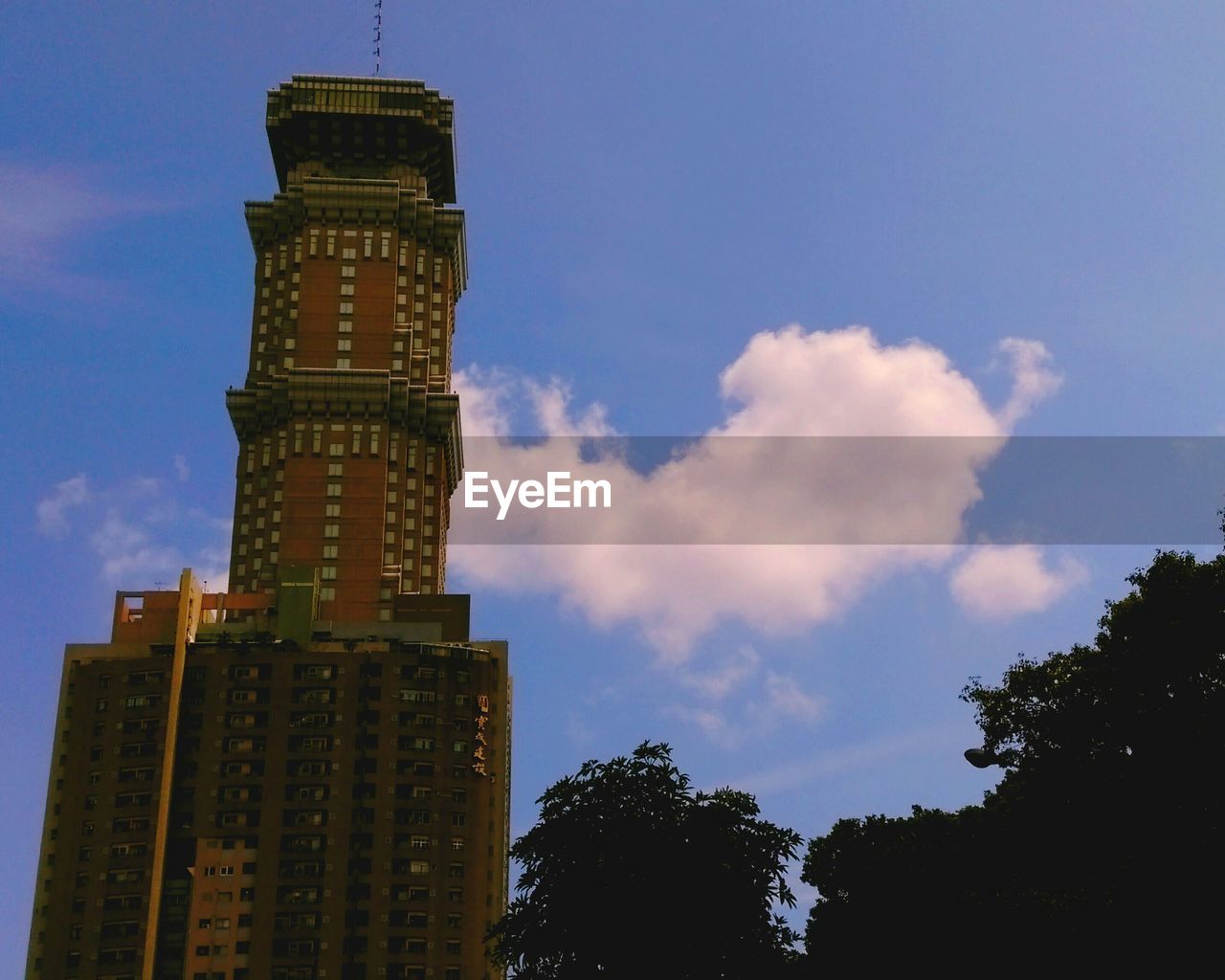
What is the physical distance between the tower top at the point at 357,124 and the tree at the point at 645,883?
12046 cm

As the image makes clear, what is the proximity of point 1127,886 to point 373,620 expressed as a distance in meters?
101

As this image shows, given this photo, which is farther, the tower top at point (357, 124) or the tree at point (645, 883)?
the tower top at point (357, 124)

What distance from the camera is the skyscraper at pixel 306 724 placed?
12156cm

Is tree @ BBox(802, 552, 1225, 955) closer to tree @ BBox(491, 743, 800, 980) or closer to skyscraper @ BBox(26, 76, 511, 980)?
tree @ BBox(491, 743, 800, 980)

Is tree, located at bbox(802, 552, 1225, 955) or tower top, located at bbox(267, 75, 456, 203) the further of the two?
tower top, located at bbox(267, 75, 456, 203)

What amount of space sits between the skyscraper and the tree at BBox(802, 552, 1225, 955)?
7221 cm

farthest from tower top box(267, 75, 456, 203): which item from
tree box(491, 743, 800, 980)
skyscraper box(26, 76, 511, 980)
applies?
tree box(491, 743, 800, 980)

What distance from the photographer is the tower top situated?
161750mm

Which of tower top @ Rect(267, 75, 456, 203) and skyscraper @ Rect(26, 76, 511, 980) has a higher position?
tower top @ Rect(267, 75, 456, 203)

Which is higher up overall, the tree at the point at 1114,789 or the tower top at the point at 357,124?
the tower top at the point at 357,124

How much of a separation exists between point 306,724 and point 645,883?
3237 inches

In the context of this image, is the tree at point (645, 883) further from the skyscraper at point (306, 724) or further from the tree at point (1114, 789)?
the skyscraper at point (306, 724)

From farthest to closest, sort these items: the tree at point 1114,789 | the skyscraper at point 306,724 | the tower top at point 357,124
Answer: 1. the tower top at point 357,124
2. the skyscraper at point 306,724
3. the tree at point 1114,789

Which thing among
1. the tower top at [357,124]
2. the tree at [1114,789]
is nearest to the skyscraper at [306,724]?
the tower top at [357,124]
